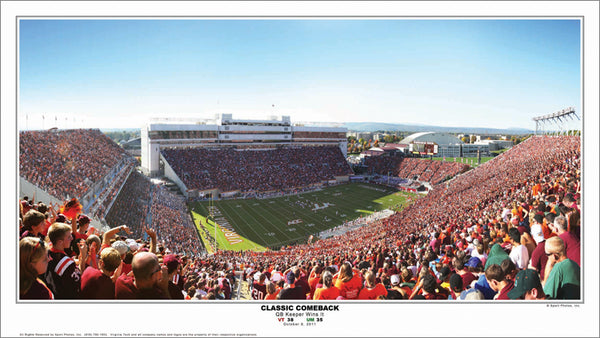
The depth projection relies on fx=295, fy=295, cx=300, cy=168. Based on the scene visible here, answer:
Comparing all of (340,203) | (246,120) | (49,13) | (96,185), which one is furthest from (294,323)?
(246,120)

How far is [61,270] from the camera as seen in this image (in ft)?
8.83

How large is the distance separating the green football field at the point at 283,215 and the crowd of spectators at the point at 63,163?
22.6ft

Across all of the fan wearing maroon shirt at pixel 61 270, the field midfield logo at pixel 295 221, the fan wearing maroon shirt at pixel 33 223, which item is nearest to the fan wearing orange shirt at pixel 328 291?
the fan wearing maroon shirt at pixel 61 270

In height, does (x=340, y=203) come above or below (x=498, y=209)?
below

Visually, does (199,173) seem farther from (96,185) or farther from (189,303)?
(189,303)

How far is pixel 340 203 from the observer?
1078 inches

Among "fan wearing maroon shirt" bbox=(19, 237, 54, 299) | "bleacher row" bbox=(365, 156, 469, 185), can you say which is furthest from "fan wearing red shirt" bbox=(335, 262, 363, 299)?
"bleacher row" bbox=(365, 156, 469, 185)

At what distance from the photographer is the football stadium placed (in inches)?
124

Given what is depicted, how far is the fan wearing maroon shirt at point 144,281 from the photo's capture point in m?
2.22

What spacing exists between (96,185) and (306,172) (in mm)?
23807

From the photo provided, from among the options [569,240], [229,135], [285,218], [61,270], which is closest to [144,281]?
[61,270]

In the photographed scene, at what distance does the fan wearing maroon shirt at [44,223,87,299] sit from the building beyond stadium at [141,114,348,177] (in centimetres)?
3277

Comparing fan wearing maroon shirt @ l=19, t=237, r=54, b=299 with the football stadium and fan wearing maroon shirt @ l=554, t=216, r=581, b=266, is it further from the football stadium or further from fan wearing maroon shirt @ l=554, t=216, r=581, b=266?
fan wearing maroon shirt @ l=554, t=216, r=581, b=266

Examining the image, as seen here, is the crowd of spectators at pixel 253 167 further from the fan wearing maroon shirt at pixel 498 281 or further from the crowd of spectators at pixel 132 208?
the fan wearing maroon shirt at pixel 498 281
